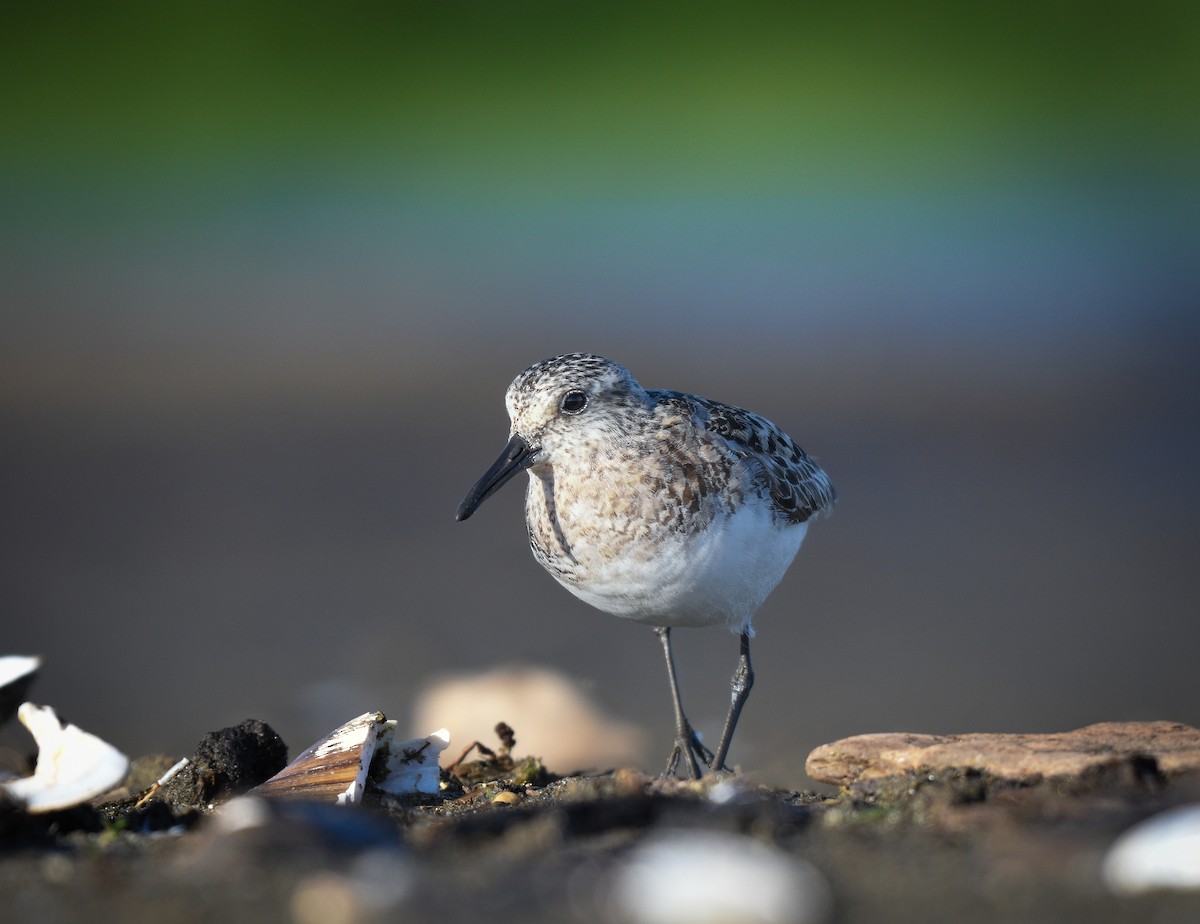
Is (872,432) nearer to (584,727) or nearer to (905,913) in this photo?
(584,727)

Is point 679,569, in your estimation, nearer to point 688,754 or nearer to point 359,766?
point 688,754

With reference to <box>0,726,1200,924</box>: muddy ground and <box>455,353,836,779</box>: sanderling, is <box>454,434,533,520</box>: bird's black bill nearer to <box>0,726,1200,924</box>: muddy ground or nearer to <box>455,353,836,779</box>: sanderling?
<box>455,353,836,779</box>: sanderling

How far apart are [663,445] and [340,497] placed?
24.9ft

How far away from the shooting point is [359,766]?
3.66 metres

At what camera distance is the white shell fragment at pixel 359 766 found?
362 cm

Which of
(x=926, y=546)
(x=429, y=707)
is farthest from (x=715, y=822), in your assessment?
(x=926, y=546)

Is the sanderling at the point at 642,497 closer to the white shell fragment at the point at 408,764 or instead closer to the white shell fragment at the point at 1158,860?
the white shell fragment at the point at 408,764

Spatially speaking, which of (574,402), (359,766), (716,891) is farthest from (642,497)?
(716,891)

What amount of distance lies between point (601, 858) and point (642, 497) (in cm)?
173

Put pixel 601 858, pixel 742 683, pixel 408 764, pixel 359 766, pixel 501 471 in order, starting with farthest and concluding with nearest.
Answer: pixel 742 683 → pixel 501 471 → pixel 408 764 → pixel 359 766 → pixel 601 858

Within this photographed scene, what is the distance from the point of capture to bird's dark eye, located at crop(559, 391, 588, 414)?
443 centimetres

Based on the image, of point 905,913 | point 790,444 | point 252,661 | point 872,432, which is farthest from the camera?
point 872,432

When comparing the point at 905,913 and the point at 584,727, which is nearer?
the point at 905,913

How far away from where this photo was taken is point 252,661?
337 inches
